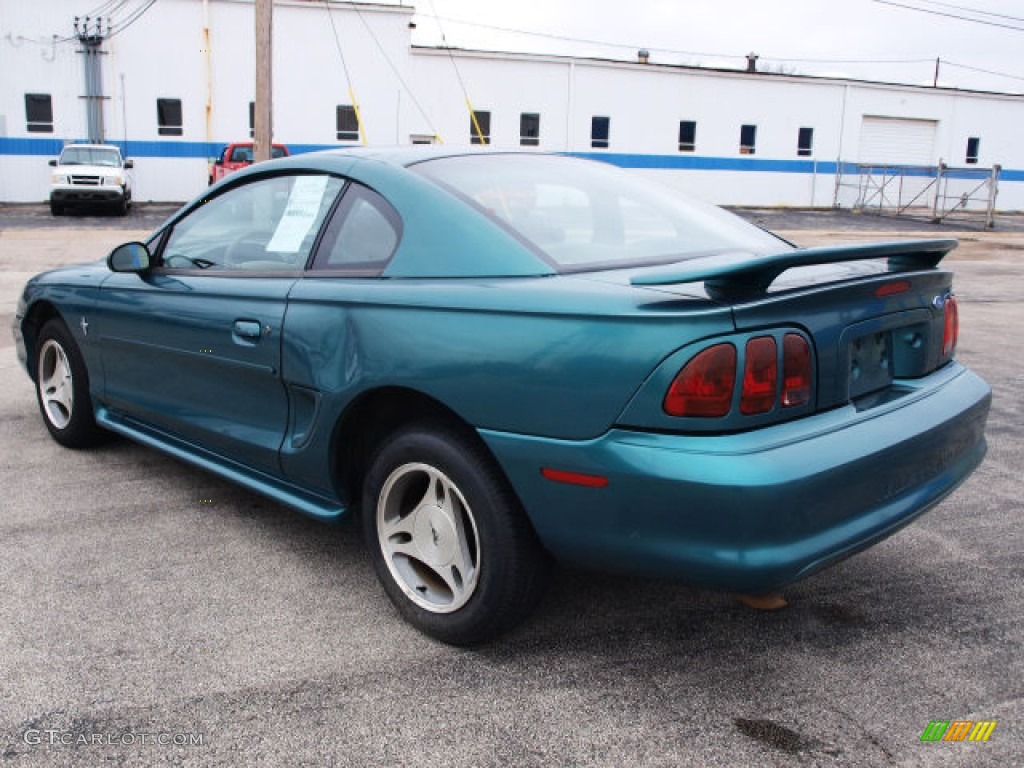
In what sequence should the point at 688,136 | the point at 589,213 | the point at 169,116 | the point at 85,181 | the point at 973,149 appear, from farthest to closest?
the point at 973,149 → the point at 688,136 → the point at 169,116 → the point at 85,181 → the point at 589,213

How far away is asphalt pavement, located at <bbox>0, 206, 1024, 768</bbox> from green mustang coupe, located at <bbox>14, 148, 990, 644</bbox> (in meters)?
0.29

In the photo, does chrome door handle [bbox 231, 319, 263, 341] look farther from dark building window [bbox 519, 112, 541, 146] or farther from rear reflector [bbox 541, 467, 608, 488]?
dark building window [bbox 519, 112, 541, 146]

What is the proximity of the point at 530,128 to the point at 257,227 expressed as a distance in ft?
96.8

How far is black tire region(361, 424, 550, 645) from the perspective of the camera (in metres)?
2.49

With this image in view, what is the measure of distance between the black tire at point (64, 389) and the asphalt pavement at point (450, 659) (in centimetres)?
65

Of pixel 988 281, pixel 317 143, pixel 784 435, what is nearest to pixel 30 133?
pixel 317 143

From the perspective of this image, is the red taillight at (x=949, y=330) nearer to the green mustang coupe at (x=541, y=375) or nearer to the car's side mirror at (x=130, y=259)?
the green mustang coupe at (x=541, y=375)

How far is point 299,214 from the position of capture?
128 inches

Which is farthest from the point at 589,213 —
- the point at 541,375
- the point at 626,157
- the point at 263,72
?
the point at 626,157

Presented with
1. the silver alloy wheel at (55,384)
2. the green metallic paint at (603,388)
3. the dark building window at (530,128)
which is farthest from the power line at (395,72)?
the green metallic paint at (603,388)

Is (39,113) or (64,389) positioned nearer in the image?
(64,389)

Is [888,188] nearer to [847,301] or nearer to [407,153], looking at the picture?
[407,153]

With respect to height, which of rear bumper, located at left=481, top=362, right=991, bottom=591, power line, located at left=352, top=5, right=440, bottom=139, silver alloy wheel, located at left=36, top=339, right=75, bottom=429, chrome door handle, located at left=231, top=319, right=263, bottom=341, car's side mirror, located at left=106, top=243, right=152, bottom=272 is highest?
power line, located at left=352, top=5, right=440, bottom=139

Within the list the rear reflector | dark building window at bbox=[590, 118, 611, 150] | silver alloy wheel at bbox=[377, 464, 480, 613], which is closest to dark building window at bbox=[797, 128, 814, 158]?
dark building window at bbox=[590, 118, 611, 150]
